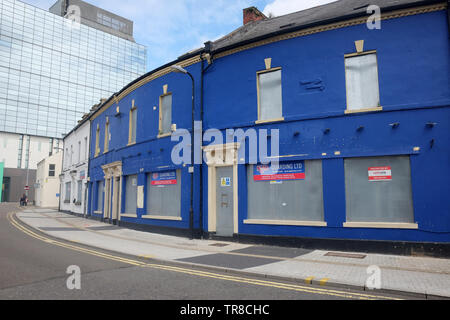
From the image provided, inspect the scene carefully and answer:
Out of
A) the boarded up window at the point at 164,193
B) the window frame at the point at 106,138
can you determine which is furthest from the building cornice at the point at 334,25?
the window frame at the point at 106,138

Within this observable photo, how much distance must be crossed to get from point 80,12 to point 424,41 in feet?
310

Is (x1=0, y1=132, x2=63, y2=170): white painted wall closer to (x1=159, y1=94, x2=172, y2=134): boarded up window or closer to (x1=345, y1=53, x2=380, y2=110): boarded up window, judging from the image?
(x1=159, y1=94, x2=172, y2=134): boarded up window

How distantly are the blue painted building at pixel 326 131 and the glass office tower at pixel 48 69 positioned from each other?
212ft

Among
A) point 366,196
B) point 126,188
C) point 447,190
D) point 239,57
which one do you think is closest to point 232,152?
point 239,57

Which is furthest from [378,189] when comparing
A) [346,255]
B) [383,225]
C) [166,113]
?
[166,113]

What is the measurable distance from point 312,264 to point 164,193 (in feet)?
31.3

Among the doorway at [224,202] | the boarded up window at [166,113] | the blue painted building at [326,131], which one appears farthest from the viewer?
the boarded up window at [166,113]

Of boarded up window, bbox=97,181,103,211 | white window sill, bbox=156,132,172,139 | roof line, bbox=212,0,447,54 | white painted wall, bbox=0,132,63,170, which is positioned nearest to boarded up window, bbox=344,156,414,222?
roof line, bbox=212,0,447,54

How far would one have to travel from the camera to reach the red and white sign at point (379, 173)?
33.4ft

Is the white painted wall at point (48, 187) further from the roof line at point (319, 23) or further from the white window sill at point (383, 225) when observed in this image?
the white window sill at point (383, 225)

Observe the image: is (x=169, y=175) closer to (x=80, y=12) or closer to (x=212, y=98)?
(x=212, y=98)

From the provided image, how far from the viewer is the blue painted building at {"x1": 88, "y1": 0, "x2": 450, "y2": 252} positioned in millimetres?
9781

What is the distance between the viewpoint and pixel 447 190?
9.32 metres

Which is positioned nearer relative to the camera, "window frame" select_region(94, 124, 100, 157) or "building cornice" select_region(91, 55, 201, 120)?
"building cornice" select_region(91, 55, 201, 120)
